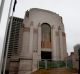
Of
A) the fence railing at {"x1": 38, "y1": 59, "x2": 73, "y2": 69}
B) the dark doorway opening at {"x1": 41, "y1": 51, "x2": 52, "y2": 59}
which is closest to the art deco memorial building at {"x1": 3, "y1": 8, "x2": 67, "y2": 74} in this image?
the dark doorway opening at {"x1": 41, "y1": 51, "x2": 52, "y2": 59}

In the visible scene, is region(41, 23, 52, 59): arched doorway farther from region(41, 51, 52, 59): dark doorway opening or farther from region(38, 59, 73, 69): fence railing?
region(38, 59, 73, 69): fence railing

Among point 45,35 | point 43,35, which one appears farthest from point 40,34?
point 45,35

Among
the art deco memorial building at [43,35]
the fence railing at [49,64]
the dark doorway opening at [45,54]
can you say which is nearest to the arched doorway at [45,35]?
the art deco memorial building at [43,35]

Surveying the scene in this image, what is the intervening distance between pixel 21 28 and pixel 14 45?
189 cm

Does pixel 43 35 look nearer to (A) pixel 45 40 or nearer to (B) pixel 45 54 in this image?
(A) pixel 45 40

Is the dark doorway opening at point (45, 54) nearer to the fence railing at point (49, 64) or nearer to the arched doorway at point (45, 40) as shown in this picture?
the arched doorway at point (45, 40)

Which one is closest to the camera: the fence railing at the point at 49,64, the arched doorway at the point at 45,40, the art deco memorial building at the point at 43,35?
the fence railing at the point at 49,64

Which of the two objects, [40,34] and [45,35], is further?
[45,35]

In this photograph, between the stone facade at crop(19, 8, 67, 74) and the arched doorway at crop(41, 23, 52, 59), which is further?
the arched doorway at crop(41, 23, 52, 59)

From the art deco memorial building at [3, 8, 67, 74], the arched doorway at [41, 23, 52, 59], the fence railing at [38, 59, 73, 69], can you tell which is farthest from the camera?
the arched doorway at [41, 23, 52, 59]

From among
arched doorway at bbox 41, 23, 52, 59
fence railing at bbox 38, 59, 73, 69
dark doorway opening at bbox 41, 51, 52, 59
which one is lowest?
fence railing at bbox 38, 59, 73, 69

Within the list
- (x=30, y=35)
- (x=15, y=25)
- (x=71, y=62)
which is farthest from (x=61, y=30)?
(x=71, y=62)

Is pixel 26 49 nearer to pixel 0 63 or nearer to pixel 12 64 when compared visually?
pixel 12 64

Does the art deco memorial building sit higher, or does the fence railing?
the art deco memorial building
